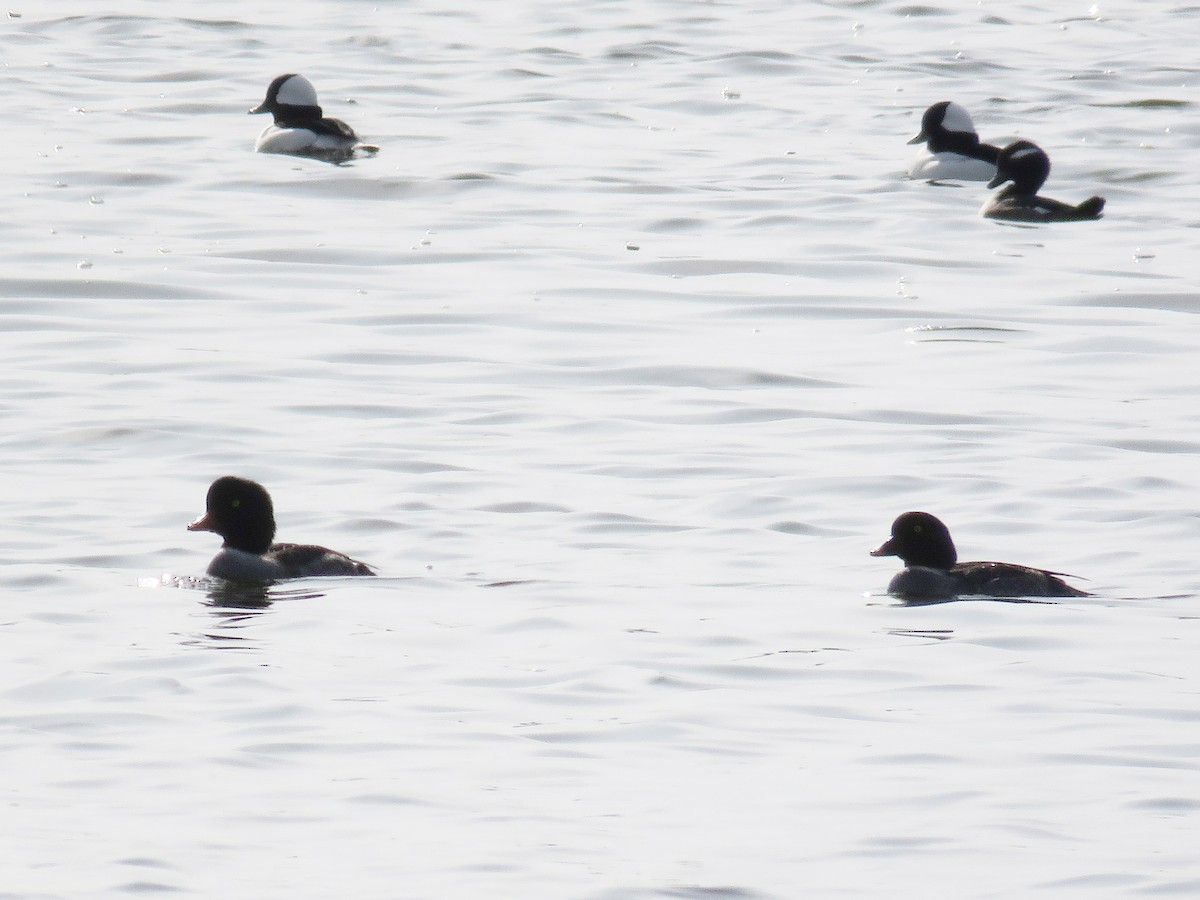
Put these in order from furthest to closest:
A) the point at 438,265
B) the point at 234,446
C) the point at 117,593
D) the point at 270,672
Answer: the point at 438,265 < the point at 234,446 < the point at 117,593 < the point at 270,672

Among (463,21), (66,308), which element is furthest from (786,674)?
(463,21)

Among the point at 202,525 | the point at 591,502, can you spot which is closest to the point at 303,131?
the point at 591,502

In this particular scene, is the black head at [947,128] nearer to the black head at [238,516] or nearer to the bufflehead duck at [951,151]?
the bufflehead duck at [951,151]

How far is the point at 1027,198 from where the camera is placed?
21.0 m

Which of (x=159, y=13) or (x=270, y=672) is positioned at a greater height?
(x=159, y=13)

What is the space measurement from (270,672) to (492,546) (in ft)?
7.51

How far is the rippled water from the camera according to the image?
696 cm

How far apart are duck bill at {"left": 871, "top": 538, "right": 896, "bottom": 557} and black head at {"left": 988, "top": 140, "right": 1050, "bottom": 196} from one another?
11.5m

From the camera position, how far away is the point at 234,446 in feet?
Answer: 41.7

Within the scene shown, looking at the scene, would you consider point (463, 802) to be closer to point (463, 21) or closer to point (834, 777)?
point (834, 777)

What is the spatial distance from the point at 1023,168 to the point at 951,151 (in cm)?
211

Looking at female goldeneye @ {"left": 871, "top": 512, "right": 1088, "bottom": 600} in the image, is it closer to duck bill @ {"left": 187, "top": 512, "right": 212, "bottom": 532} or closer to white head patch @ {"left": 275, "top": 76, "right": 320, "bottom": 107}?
duck bill @ {"left": 187, "top": 512, "right": 212, "bottom": 532}

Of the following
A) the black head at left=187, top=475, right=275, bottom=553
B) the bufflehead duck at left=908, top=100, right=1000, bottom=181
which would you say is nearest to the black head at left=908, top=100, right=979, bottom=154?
the bufflehead duck at left=908, top=100, right=1000, bottom=181

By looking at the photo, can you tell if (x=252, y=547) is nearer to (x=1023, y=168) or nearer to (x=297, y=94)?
(x=1023, y=168)
